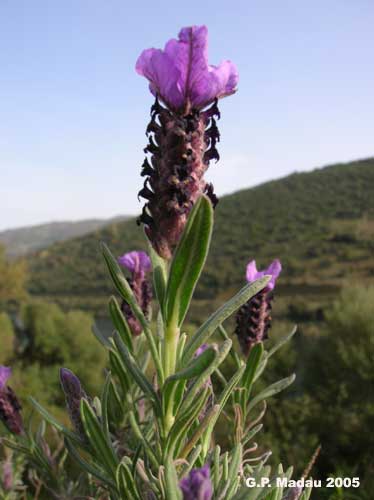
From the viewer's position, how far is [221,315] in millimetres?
755

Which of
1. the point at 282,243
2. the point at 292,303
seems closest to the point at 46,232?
the point at 282,243

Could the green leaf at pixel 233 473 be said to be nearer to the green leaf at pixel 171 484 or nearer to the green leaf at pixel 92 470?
the green leaf at pixel 171 484

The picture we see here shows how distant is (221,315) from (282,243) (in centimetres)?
2645

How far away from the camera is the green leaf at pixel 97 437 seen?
0.87m

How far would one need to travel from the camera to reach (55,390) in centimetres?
769

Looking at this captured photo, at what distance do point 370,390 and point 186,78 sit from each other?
694cm

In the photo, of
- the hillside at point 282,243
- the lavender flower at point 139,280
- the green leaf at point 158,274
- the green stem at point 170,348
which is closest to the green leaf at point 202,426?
the green stem at point 170,348

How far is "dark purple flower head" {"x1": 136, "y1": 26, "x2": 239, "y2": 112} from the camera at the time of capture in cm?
71

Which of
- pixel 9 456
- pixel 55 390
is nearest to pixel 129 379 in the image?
pixel 9 456

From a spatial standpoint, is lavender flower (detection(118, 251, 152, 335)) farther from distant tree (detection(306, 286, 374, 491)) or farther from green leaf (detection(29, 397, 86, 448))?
distant tree (detection(306, 286, 374, 491))

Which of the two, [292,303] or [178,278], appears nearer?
[178,278]

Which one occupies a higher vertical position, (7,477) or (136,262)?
(136,262)

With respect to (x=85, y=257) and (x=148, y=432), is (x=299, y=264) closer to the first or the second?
(x=85, y=257)

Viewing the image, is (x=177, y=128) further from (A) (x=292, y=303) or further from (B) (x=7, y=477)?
(A) (x=292, y=303)
